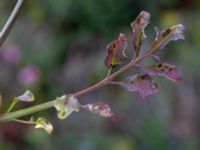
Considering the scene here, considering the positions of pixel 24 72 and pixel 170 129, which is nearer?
pixel 170 129

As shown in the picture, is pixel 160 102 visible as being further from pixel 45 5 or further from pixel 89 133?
pixel 45 5

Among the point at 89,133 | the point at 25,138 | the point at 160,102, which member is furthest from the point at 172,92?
the point at 25,138

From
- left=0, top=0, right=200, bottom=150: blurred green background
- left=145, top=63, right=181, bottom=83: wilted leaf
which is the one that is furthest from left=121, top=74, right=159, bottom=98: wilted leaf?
left=0, top=0, right=200, bottom=150: blurred green background

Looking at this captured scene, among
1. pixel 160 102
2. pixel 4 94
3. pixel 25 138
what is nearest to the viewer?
pixel 160 102

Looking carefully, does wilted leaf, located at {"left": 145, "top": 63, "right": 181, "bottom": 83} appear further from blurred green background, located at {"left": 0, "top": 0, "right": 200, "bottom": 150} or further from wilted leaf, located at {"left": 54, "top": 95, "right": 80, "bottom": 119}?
blurred green background, located at {"left": 0, "top": 0, "right": 200, "bottom": 150}

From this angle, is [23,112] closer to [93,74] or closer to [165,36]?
[165,36]

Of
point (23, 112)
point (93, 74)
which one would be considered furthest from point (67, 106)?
point (93, 74)

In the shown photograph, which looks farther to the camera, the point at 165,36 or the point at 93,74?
the point at 93,74
